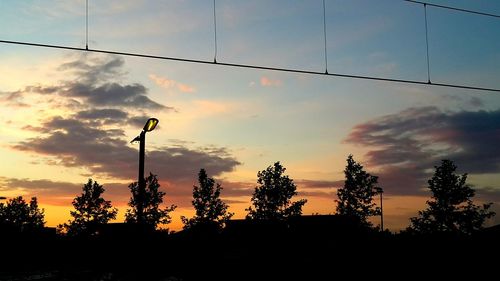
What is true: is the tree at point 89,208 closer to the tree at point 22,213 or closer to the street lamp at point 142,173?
the tree at point 22,213

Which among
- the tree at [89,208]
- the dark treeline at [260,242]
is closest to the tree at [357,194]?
the dark treeline at [260,242]

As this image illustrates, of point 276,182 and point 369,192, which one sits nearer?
point 276,182

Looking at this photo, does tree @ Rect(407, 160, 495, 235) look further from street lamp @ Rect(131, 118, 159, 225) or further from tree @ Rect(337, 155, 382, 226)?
street lamp @ Rect(131, 118, 159, 225)

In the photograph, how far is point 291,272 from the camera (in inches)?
991

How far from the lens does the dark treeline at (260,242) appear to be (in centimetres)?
2206

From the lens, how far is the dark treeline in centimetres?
2206

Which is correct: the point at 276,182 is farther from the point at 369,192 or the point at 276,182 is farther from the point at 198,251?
the point at 198,251

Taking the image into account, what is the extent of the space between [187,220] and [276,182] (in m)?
14.5

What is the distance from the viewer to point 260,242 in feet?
96.7

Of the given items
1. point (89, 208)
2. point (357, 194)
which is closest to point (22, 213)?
point (89, 208)

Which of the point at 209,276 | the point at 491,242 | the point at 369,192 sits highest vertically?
the point at 369,192

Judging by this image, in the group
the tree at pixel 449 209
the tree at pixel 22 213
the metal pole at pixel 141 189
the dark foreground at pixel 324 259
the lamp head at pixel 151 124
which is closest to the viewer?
the metal pole at pixel 141 189

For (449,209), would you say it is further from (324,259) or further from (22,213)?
(22,213)

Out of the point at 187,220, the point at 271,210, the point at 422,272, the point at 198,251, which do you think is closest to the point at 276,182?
the point at 271,210
